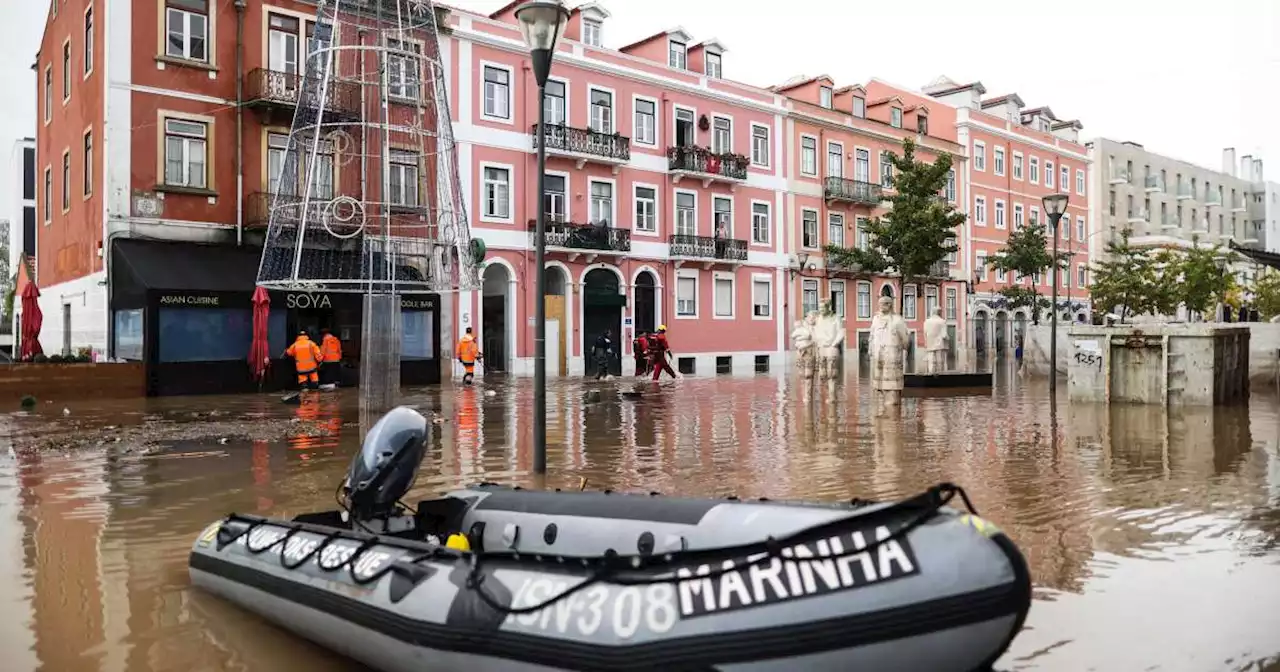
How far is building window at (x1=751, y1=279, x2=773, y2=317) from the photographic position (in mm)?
39562

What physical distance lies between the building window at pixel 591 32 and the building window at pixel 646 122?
8.63 ft

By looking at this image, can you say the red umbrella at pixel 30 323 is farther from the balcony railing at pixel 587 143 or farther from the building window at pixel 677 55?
the building window at pixel 677 55

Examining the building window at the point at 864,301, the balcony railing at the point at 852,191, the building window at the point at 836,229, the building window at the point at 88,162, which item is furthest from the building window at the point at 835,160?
the building window at the point at 88,162

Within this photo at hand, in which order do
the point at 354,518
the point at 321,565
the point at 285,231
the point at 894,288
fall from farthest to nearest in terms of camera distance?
the point at 894,288
the point at 285,231
the point at 354,518
the point at 321,565

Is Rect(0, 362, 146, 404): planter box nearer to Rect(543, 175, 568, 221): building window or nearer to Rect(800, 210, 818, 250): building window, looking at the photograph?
Rect(543, 175, 568, 221): building window

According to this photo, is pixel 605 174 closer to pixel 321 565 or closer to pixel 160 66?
pixel 160 66

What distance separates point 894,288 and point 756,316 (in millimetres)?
9908

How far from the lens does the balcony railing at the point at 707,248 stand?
3606cm

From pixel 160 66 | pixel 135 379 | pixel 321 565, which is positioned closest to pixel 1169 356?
pixel 321 565

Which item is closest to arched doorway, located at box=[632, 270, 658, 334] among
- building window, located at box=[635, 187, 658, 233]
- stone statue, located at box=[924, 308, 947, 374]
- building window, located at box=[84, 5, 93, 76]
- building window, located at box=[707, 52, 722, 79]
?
building window, located at box=[635, 187, 658, 233]

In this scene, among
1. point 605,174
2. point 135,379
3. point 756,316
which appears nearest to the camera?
point 135,379

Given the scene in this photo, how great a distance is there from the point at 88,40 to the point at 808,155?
90.3 ft

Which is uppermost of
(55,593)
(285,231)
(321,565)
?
(285,231)

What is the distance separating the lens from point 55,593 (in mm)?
5676
